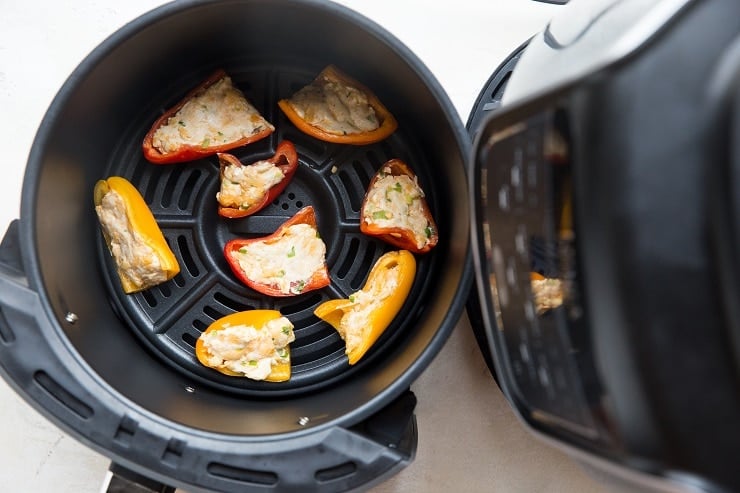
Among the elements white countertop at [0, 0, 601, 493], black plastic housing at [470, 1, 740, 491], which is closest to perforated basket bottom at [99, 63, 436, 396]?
white countertop at [0, 0, 601, 493]

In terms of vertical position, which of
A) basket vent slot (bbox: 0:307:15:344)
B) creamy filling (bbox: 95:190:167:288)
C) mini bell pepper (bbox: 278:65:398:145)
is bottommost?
basket vent slot (bbox: 0:307:15:344)

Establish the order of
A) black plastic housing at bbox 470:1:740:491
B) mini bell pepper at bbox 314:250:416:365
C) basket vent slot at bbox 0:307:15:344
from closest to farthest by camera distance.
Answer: black plastic housing at bbox 470:1:740:491
basket vent slot at bbox 0:307:15:344
mini bell pepper at bbox 314:250:416:365

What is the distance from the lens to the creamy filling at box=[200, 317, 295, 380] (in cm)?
75

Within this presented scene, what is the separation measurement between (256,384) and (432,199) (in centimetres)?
30

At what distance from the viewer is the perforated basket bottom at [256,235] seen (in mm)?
780

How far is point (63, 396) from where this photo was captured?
1.97 ft

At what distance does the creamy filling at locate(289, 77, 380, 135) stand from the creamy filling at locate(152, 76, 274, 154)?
0.06 meters

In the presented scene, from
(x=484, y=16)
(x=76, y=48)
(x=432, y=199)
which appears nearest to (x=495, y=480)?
(x=432, y=199)

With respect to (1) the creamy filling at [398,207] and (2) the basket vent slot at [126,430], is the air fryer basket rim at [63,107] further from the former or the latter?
(1) the creamy filling at [398,207]

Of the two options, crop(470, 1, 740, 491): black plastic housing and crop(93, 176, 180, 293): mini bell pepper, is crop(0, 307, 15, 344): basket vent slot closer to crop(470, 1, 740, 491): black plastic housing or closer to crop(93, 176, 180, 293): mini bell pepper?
crop(93, 176, 180, 293): mini bell pepper

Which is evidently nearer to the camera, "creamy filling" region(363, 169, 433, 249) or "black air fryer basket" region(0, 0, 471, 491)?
"black air fryer basket" region(0, 0, 471, 491)

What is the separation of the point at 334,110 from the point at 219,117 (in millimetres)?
137

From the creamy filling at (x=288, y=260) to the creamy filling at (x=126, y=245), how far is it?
10 cm

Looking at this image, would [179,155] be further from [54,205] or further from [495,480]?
[495,480]
